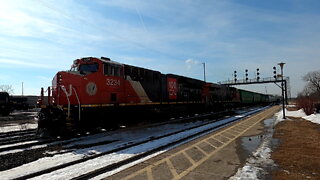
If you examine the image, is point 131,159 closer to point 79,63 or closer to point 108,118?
point 108,118

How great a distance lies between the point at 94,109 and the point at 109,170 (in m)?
7.27

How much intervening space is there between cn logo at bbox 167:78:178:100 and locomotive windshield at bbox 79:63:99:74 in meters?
9.58

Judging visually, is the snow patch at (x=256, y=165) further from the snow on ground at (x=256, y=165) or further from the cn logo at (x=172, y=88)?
the cn logo at (x=172, y=88)

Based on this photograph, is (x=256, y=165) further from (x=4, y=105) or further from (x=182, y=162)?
(x=4, y=105)

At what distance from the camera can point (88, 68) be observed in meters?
14.1

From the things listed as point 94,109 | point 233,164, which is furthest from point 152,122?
point 233,164

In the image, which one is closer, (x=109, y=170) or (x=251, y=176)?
(x=251, y=176)

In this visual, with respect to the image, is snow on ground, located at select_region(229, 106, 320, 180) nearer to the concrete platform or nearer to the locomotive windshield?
the concrete platform

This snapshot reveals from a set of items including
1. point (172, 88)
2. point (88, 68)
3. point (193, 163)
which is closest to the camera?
point (193, 163)

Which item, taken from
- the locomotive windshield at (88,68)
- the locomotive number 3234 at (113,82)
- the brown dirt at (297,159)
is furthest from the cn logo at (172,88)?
the brown dirt at (297,159)

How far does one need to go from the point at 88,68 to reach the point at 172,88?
34.7 ft

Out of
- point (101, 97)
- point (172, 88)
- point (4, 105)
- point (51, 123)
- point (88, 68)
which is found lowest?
point (51, 123)

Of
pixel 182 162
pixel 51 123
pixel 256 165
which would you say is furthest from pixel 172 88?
pixel 256 165

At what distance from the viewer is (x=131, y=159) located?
25.8ft
